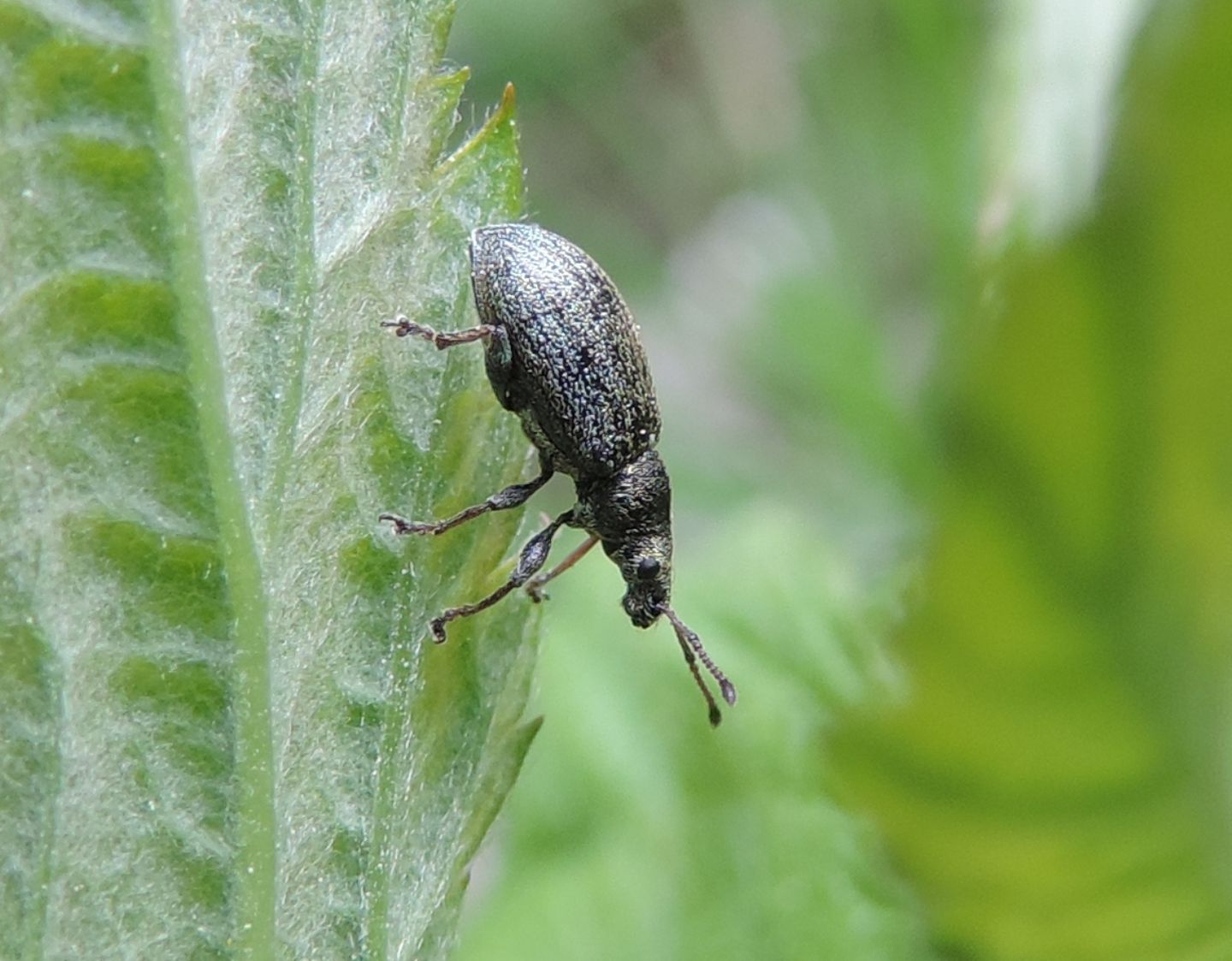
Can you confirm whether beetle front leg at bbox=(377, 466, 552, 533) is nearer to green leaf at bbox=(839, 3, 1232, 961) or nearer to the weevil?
the weevil

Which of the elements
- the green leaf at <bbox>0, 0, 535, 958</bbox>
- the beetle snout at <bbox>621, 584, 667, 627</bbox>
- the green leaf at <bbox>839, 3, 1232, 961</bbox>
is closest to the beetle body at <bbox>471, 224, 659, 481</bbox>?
the beetle snout at <bbox>621, 584, 667, 627</bbox>

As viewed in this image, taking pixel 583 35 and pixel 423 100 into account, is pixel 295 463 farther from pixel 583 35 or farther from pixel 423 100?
pixel 583 35

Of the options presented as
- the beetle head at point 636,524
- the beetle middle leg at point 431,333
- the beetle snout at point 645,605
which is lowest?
the beetle middle leg at point 431,333

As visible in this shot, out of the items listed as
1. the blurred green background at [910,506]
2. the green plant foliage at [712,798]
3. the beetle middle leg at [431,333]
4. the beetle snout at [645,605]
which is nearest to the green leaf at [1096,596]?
the blurred green background at [910,506]

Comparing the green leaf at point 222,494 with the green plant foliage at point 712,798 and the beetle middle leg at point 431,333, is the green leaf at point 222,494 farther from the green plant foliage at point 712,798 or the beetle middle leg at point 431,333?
the green plant foliage at point 712,798

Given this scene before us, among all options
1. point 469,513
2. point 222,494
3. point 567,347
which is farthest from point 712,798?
point 222,494

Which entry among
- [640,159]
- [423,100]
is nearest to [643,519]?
A: [423,100]

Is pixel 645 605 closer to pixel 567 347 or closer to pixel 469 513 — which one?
pixel 567 347
